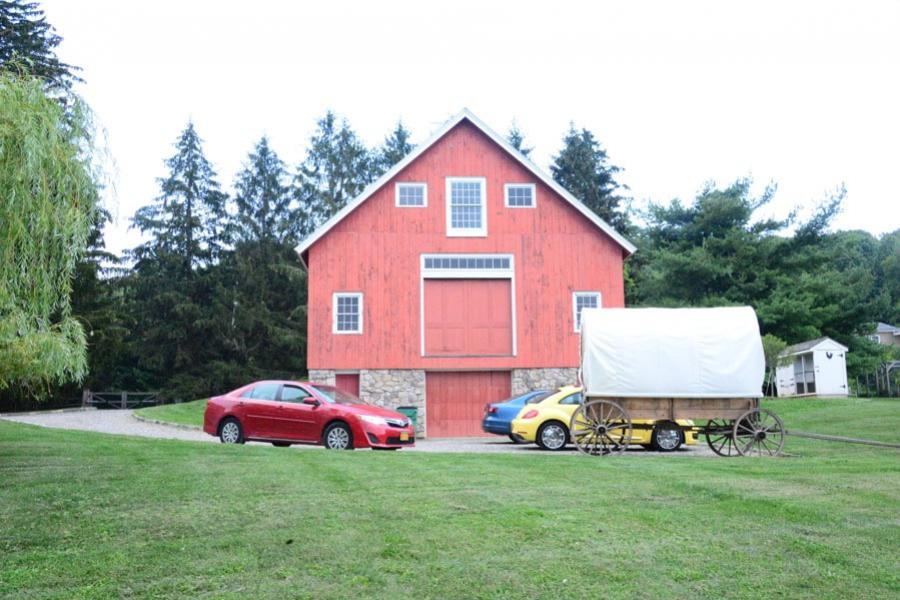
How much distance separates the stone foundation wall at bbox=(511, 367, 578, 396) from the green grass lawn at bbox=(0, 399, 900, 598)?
1498 cm

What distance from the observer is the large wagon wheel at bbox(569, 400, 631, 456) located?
15.8 metres

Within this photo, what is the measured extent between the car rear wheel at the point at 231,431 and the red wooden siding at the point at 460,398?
9620mm

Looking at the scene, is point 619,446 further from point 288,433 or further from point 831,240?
point 831,240

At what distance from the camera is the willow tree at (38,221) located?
9.70 meters

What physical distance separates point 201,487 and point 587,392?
861 cm

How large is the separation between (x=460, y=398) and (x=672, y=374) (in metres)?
11.8

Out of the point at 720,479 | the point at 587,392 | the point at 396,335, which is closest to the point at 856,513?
the point at 720,479

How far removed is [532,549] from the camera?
258 inches

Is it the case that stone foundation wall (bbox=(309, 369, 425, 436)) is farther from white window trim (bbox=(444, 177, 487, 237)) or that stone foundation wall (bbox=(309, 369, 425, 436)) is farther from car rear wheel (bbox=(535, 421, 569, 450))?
car rear wheel (bbox=(535, 421, 569, 450))

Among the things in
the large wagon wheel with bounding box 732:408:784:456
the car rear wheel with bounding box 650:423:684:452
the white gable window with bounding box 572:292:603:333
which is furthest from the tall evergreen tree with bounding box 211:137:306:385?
the large wagon wheel with bounding box 732:408:784:456

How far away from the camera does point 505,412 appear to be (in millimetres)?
20375

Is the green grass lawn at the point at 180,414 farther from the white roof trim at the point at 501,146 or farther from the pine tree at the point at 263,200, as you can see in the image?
the pine tree at the point at 263,200

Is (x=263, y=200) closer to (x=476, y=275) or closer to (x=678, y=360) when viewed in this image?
(x=476, y=275)

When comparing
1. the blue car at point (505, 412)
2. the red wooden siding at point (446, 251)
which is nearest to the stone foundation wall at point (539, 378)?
the red wooden siding at point (446, 251)
